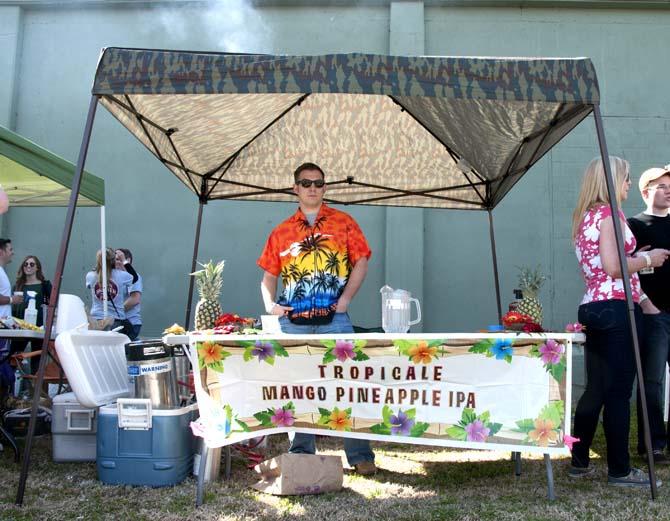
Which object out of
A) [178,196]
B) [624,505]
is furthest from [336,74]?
[178,196]

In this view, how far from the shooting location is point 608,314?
3.39 metres

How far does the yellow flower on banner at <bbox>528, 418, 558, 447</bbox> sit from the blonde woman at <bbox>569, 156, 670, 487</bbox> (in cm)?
50

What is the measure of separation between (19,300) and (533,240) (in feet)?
18.1

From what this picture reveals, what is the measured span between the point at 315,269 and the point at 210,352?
0.80 meters

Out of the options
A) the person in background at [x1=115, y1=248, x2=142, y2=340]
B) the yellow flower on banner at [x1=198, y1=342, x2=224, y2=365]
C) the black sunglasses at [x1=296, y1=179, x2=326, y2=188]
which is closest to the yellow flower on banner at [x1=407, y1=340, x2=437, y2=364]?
the yellow flower on banner at [x1=198, y1=342, x2=224, y2=365]

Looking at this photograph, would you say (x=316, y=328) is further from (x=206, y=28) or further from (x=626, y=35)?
(x=626, y=35)

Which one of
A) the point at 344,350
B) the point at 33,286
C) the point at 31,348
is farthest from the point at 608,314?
the point at 31,348

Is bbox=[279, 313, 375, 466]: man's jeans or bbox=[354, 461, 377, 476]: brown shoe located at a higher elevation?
bbox=[279, 313, 375, 466]: man's jeans

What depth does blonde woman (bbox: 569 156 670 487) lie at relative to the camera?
11.1 ft

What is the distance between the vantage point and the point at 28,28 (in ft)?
27.2

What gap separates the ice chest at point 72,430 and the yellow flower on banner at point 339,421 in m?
1.52

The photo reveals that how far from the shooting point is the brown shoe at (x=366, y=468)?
147 inches

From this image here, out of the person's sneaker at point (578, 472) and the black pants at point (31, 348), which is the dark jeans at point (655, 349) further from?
the black pants at point (31, 348)

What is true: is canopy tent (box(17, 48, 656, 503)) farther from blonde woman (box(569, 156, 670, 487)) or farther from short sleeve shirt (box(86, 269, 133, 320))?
short sleeve shirt (box(86, 269, 133, 320))
